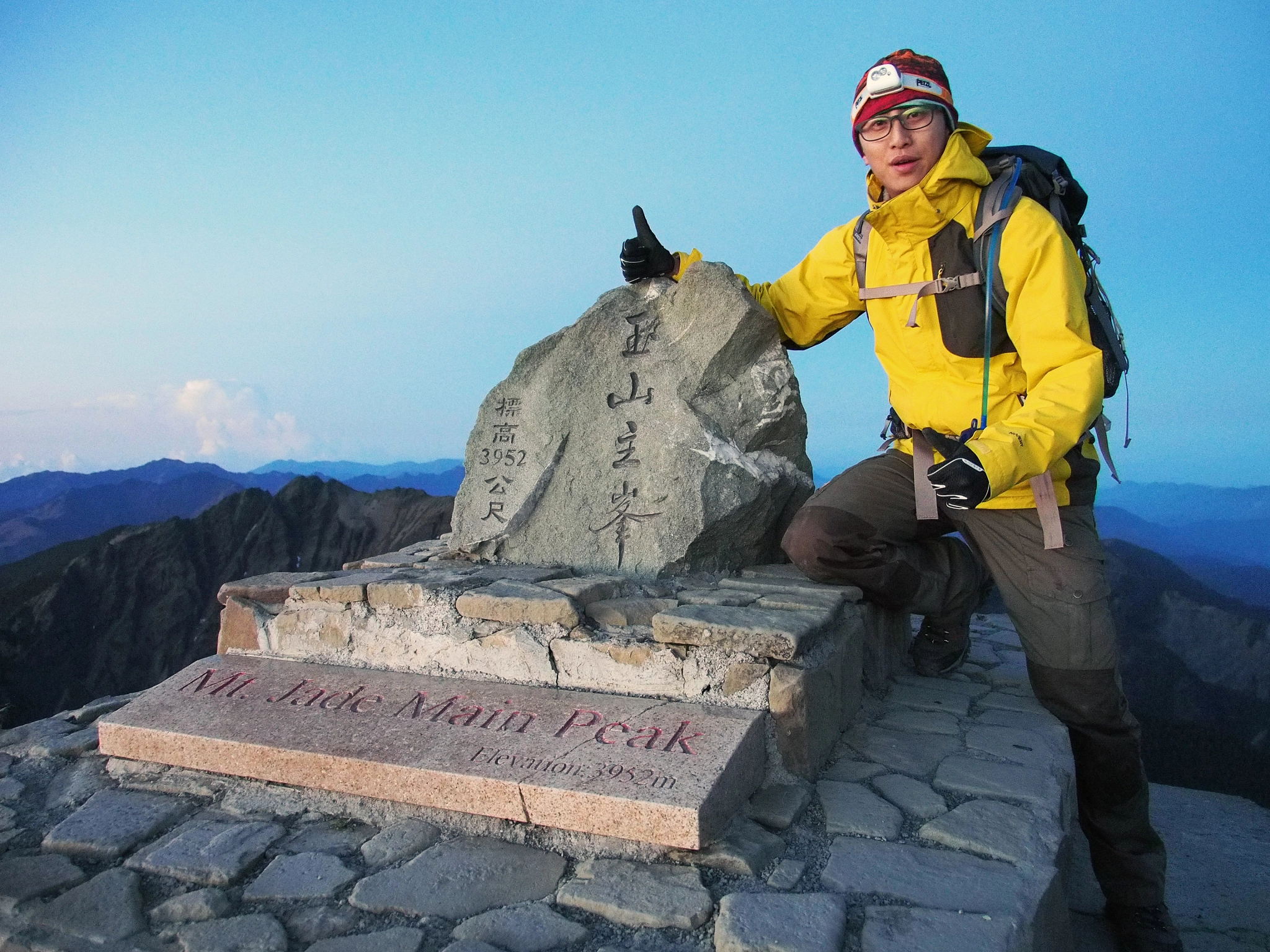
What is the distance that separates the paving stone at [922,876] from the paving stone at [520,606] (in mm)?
1189

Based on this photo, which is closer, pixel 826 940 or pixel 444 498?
pixel 826 940

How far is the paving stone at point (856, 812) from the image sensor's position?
2.53 m

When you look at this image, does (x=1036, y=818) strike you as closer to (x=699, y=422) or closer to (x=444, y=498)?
(x=699, y=422)

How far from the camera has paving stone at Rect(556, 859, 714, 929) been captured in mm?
2127

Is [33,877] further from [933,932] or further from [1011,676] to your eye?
[1011,676]

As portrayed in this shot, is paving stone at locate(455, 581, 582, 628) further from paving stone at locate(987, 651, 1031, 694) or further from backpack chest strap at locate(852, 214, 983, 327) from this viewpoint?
paving stone at locate(987, 651, 1031, 694)

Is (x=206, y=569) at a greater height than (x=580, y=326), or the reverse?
(x=580, y=326)

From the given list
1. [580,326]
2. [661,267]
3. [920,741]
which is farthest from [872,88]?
[920,741]

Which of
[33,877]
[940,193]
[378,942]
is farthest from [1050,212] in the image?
[33,877]

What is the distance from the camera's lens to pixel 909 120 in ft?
10.0

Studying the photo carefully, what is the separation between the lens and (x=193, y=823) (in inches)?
109

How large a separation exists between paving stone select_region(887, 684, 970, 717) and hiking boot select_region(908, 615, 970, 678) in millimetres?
199

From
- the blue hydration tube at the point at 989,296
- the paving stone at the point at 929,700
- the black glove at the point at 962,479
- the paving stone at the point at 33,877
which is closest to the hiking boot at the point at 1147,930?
the paving stone at the point at 929,700

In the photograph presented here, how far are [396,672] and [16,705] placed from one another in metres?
7.71
